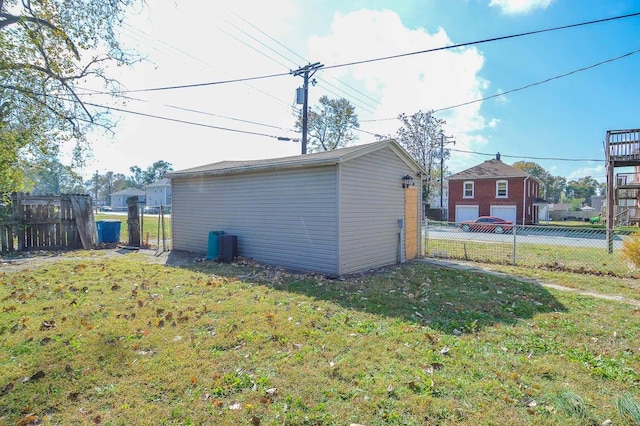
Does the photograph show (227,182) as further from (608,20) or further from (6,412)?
(608,20)

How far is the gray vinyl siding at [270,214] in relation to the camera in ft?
25.1

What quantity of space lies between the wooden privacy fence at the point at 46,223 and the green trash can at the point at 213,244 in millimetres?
5103

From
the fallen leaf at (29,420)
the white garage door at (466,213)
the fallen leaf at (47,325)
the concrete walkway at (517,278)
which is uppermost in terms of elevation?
the white garage door at (466,213)

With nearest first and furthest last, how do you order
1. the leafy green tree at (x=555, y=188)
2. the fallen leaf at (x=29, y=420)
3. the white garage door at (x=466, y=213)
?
the fallen leaf at (x=29, y=420)
the white garage door at (x=466, y=213)
the leafy green tree at (x=555, y=188)

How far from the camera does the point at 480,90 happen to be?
14.3 m

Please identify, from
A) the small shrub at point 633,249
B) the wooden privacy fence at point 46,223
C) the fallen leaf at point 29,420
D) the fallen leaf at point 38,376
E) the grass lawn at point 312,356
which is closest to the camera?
the fallen leaf at point 29,420

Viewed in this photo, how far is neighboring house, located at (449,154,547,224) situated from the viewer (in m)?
26.3

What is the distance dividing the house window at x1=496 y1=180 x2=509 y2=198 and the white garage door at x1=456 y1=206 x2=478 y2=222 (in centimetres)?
208

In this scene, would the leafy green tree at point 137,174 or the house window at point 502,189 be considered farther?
the leafy green tree at point 137,174

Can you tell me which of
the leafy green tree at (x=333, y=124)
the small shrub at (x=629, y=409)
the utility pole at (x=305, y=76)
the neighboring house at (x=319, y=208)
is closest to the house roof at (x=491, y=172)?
the leafy green tree at (x=333, y=124)

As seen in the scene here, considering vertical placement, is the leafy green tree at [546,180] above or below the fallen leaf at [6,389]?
above

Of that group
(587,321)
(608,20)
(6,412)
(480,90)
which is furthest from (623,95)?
(6,412)

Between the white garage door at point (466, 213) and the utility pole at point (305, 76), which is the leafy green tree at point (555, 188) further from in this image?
the utility pole at point (305, 76)

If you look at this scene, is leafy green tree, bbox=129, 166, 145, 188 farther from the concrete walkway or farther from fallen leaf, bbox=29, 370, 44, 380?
fallen leaf, bbox=29, 370, 44, 380
